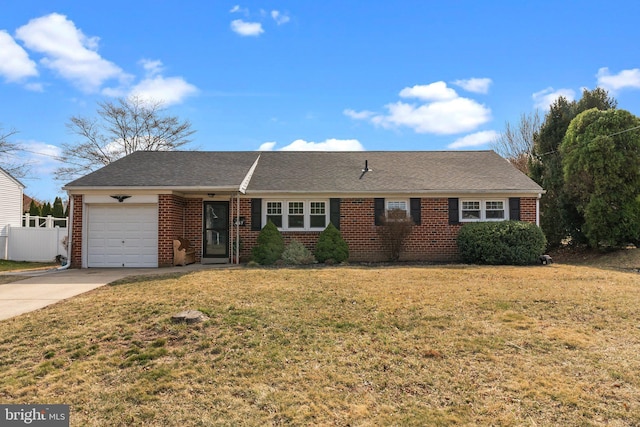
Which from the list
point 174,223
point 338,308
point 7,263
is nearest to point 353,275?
point 338,308

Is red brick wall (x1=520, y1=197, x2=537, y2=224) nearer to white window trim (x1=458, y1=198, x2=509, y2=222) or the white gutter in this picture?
white window trim (x1=458, y1=198, x2=509, y2=222)

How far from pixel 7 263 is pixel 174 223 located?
8.95m

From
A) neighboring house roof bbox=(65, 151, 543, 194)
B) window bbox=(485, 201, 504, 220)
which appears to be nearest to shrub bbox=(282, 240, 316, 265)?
neighboring house roof bbox=(65, 151, 543, 194)

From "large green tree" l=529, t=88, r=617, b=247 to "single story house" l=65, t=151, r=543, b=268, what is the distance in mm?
3816

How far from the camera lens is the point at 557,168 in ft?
57.5

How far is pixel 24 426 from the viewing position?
11.0ft

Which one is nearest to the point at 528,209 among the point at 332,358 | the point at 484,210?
the point at 484,210

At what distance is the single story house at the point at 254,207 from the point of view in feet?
41.4

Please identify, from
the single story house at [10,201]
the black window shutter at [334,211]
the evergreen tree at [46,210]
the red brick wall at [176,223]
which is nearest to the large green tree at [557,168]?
the black window shutter at [334,211]

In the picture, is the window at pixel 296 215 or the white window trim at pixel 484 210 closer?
the window at pixel 296 215

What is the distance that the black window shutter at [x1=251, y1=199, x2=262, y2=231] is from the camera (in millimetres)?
13672

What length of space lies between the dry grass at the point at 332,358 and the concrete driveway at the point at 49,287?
2.29 ft

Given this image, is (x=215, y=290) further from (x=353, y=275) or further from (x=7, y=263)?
(x=7, y=263)
